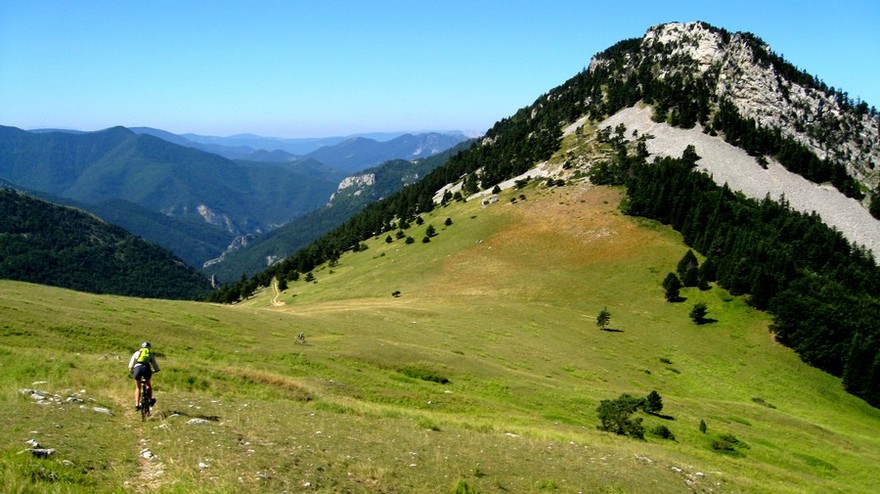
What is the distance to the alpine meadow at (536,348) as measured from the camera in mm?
18688

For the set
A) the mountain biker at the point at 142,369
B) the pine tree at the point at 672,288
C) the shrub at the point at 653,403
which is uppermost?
the pine tree at the point at 672,288

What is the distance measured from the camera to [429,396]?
35375 mm

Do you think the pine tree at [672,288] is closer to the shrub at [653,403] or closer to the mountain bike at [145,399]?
the shrub at [653,403]

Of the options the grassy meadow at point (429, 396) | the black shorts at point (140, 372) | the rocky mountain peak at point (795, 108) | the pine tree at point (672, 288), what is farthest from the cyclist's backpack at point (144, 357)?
the rocky mountain peak at point (795, 108)

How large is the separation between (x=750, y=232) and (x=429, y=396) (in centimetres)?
9706

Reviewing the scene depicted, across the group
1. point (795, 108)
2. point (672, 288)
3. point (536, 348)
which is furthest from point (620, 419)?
point (795, 108)

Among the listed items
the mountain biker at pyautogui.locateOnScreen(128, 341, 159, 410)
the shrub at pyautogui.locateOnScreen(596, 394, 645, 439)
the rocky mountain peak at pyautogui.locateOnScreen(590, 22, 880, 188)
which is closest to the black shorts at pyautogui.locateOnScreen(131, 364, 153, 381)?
the mountain biker at pyautogui.locateOnScreen(128, 341, 159, 410)

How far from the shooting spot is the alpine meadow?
18.7 m

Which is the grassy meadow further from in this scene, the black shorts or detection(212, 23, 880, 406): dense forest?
detection(212, 23, 880, 406): dense forest

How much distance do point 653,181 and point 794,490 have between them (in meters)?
110

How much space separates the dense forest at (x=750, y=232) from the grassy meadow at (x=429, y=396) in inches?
182

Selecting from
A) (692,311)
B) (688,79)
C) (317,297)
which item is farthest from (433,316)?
(688,79)

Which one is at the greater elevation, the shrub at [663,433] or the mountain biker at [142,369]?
the mountain biker at [142,369]

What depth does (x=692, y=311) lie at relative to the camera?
277 ft
